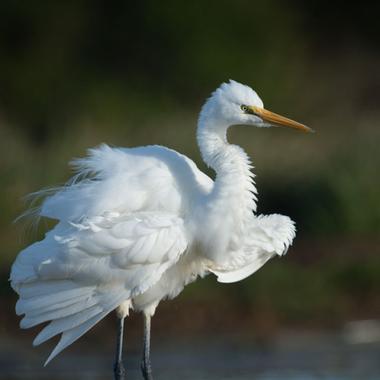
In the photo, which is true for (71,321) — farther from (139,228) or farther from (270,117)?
(270,117)

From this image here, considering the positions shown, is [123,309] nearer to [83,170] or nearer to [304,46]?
[83,170]

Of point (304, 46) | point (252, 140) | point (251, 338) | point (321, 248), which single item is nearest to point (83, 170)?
point (251, 338)

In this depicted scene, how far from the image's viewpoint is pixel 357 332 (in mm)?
9844

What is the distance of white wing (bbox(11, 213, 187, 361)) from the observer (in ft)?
19.7

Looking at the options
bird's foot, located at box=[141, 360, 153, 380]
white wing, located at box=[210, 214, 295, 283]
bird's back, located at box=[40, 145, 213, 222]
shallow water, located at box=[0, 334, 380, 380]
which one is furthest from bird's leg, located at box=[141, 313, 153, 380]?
shallow water, located at box=[0, 334, 380, 380]

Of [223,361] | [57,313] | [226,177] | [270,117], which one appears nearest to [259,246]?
[226,177]

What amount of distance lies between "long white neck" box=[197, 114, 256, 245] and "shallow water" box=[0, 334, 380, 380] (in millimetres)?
2452

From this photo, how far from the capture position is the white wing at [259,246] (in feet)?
20.9

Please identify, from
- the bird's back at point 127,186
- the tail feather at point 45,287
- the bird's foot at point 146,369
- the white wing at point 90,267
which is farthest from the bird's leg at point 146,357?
the bird's back at point 127,186

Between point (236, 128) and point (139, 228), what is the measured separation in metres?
9.42

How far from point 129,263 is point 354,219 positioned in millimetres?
6447

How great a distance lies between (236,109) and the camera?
6234mm

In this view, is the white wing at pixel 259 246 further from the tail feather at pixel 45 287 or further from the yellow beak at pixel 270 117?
the tail feather at pixel 45 287

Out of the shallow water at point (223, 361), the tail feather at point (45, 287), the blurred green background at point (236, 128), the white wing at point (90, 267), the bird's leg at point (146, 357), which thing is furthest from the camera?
the blurred green background at point (236, 128)
